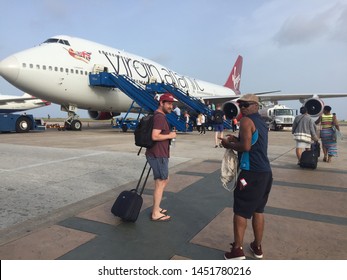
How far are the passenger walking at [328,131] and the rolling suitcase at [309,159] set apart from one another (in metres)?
1.60

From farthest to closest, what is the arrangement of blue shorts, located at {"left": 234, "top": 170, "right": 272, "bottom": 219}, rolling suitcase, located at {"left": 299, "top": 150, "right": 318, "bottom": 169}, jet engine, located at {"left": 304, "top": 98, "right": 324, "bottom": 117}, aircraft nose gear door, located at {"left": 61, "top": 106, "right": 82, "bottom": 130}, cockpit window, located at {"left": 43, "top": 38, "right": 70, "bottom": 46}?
aircraft nose gear door, located at {"left": 61, "top": 106, "right": 82, "bottom": 130}
cockpit window, located at {"left": 43, "top": 38, "right": 70, "bottom": 46}
jet engine, located at {"left": 304, "top": 98, "right": 324, "bottom": 117}
rolling suitcase, located at {"left": 299, "top": 150, "right": 318, "bottom": 169}
blue shorts, located at {"left": 234, "top": 170, "right": 272, "bottom": 219}

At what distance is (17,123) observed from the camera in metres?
17.1

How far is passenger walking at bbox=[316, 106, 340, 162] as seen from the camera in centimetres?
837

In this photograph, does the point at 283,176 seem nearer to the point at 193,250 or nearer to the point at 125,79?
the point at 193,250

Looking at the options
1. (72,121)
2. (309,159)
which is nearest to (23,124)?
(72,121)

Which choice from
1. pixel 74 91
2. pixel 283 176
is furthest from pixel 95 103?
pixel 283 176

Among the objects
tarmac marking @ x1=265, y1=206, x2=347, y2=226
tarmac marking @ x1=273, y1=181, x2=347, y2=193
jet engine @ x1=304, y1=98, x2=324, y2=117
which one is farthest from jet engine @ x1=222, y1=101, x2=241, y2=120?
tarmac marking @ x1=265, y1=206, x2=347, y2=226

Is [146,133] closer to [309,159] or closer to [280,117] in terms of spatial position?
[309,159]

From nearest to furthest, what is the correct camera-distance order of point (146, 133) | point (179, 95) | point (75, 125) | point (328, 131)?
point (146, 133) → point (328, 131) → point (75, 125) → point (179, 95)

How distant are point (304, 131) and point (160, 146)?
5.28m

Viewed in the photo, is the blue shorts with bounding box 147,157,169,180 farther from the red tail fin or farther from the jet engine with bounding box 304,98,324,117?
the red tail fin

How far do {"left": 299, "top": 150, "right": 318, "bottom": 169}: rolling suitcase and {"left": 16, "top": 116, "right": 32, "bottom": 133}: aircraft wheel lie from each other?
15.8m

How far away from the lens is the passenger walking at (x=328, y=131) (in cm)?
837
